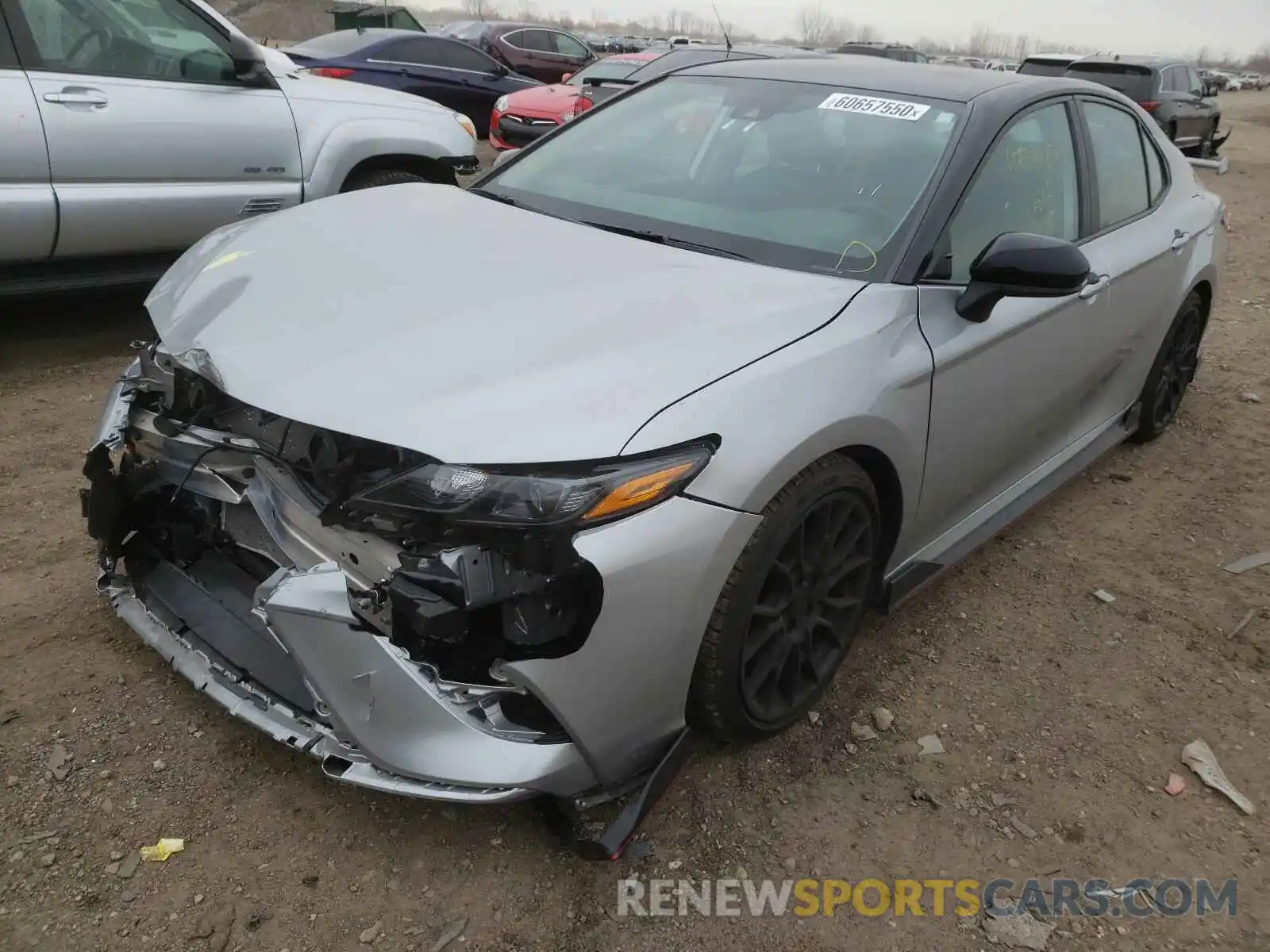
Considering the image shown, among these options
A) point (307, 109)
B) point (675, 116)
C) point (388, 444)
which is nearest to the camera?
point (388, 444)

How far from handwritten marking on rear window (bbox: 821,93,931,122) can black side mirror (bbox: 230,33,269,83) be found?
3.03 m

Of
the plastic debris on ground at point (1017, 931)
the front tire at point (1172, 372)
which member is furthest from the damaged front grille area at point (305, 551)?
the front tire at point (1172, 372)

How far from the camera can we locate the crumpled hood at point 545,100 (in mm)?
9891

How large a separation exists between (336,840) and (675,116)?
95.5 inches

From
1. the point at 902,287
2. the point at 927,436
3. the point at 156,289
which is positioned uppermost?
the point at 902,287

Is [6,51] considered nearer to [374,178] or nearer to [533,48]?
[374,178]

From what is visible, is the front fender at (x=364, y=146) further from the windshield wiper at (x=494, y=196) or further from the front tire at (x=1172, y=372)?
the front tire at (x=1172, y=372)

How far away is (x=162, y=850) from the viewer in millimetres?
2012

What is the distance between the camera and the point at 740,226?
264cm

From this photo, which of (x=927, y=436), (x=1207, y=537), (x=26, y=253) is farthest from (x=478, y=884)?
(x=26, y=253)

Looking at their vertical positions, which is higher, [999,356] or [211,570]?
[999,356]

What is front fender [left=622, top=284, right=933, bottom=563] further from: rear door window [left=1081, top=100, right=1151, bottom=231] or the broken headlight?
→ rear door window [left=1081, top=100, right=1151, bottom=231]

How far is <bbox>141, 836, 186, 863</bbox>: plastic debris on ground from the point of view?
1993 mm

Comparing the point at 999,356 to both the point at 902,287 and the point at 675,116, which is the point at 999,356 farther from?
the point at 675,116
